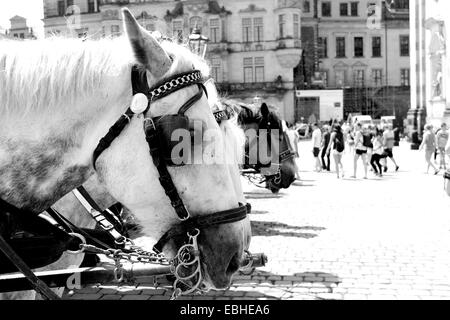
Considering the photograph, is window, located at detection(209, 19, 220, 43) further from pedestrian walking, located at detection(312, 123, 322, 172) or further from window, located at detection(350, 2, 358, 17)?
pedestrian walking, located at detection(312, 123, 322, 172)

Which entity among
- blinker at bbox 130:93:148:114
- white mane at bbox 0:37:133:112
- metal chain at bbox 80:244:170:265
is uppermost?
white mane at bbox 0:37:133:112

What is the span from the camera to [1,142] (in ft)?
7.63

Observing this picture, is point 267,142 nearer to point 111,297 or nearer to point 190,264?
point 111,297

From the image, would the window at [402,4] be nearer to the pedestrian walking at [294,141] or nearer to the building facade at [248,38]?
the building facade at [248,38]

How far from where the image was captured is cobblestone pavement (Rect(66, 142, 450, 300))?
21.1 ft

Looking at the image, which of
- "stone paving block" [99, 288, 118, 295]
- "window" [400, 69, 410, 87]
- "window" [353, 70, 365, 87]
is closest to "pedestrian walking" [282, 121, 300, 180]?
"stone paving block" [99, 288, 118, 295]

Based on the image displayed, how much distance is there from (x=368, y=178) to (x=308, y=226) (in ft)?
33.3

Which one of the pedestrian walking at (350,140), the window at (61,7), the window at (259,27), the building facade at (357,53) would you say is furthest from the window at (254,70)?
the pedestrian walking at (350,140)

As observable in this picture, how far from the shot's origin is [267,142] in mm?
9125

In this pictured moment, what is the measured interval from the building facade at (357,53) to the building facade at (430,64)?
33.6 meters

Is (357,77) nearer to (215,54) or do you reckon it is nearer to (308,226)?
(215,54)

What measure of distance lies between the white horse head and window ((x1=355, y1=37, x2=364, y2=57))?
7435 centimetres

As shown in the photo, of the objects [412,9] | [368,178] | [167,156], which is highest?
[412,9]
